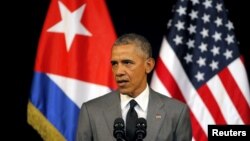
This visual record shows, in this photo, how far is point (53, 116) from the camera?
10.8 ft

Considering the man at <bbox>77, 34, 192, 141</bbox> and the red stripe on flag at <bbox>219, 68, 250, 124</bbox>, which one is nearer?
the man at <bbox>77, 34, 192, 141</bbox>

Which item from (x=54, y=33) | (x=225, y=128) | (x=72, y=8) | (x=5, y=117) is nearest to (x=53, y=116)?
(x=5, y=117)

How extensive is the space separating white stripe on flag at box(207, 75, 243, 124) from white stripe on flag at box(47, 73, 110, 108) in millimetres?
820

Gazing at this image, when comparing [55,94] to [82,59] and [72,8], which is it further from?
[72,8]

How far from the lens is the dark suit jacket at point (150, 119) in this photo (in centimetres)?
148

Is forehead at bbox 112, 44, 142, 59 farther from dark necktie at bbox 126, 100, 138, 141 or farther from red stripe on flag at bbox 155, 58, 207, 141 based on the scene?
red stripe on flag at bbox 155, 58, 207, 141

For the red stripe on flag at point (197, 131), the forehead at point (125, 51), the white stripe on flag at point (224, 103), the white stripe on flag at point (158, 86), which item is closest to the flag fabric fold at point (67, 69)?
the white stripe on flag at point (158, 86)

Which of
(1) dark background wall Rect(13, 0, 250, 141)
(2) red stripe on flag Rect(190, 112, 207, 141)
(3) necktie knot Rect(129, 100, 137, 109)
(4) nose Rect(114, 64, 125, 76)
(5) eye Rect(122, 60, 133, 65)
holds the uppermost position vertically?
(1) dark background wall Rect(13, 0, 250, 141)

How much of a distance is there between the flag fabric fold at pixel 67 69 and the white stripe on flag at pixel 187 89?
452 millimetres

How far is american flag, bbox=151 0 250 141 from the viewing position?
3.32 m

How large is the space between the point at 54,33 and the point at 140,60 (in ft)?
6.28

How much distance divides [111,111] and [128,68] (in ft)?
0.54

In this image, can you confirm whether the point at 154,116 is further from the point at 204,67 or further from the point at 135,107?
the point at 204,67

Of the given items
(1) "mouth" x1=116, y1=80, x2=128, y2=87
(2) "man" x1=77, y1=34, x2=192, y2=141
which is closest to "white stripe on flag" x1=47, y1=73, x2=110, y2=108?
(2) "man" x1=77, y1=34, x2=192, y2=141
